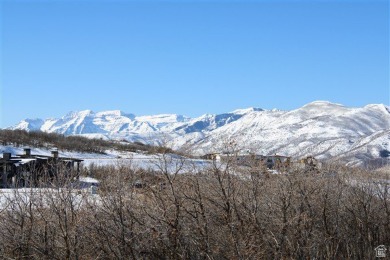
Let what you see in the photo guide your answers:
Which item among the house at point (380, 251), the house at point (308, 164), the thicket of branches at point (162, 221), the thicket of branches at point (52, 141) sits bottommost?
the house at point (380, 251)

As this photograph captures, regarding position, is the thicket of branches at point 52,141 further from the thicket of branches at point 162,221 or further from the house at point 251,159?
the thicket of branches at point 162,221

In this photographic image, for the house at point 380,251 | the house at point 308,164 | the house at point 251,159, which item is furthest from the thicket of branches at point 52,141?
the house at point 380,251

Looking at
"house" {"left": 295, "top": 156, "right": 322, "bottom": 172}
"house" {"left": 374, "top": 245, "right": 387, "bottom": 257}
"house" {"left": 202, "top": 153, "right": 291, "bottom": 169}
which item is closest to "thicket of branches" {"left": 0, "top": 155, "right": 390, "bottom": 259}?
"house" {"left": 202, "top": 153, "right": 291, "bottom": 169}

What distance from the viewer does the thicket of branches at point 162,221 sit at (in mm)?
15453

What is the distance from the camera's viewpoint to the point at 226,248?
15602 millimetres

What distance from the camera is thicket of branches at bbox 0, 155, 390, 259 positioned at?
1545 centimetres

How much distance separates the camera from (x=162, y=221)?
51.5 feet

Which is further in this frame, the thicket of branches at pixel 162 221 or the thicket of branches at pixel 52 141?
the thicket of branches at pixel 52 141

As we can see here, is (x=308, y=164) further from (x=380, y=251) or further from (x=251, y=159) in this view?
(x=251, y=159)

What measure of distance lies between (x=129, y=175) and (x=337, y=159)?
9199 mm

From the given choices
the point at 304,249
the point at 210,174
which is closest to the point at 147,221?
the point at 210,174

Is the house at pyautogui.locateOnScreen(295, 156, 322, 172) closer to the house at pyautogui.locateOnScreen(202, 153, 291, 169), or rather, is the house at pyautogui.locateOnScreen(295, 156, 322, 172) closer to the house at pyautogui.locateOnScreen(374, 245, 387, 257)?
the house at pyautogui.locateOnScreen(202, 153, 291, 169)

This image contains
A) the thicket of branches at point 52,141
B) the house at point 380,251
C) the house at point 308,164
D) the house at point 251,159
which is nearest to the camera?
the house at point 251,159

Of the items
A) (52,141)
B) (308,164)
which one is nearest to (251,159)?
(308,164)
